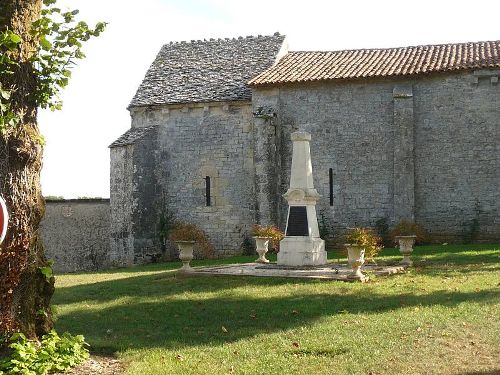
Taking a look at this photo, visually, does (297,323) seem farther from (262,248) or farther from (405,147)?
(405,147)

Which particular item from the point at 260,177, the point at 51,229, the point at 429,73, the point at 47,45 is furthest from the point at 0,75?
the point at 51,229

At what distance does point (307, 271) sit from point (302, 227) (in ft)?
4.66

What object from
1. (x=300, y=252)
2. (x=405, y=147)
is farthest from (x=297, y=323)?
(x=405, y=147)

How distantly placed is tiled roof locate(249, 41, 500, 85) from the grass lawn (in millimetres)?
9093

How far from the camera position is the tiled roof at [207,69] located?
969 inches

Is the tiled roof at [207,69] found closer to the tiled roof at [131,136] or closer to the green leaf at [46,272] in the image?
the tiled roof at [131,136]

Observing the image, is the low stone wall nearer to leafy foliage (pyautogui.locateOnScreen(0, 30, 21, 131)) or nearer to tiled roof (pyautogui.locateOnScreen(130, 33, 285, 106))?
tiled roof (pyautogui.locateOnScreen(130, 33, 285, 106))

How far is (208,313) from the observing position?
34.9 feet

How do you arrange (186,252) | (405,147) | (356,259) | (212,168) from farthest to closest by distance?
(212,168) < (405,147) < (186,252) < (356,259)

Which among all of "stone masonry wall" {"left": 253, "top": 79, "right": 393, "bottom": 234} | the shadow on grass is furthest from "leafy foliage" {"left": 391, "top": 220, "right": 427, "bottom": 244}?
the shadow on grass

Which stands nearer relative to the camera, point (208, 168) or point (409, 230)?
point (409, 230)

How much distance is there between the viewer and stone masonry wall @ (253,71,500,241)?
71.4 feet

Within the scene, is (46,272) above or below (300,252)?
above

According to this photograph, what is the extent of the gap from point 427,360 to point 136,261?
17.6 meters
